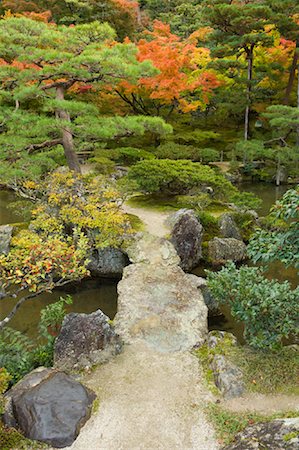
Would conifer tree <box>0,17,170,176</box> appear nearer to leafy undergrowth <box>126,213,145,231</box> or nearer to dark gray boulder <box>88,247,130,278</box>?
leafy undergrowth <box>126,213,145,231</box>

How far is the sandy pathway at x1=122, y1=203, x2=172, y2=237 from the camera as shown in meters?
10.8

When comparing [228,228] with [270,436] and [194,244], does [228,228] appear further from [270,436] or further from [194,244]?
[270,436]

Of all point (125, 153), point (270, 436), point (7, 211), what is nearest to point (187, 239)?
point (270, 436)

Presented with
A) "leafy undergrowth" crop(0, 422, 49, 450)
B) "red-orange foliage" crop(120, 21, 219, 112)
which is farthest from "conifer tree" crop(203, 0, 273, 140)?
"leafy undergrowth" crop(0, 422, 49, 450)

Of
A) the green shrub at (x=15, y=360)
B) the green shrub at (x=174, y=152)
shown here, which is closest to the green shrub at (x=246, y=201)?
the green shrub at (x=174, y=152)

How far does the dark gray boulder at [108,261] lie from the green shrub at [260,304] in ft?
14.6

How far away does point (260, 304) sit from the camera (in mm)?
5461

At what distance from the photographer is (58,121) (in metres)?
10.1

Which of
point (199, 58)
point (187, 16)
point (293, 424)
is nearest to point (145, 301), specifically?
point (293, 424)

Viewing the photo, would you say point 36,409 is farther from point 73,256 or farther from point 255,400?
point 255,400

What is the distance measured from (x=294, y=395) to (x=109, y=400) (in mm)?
2570

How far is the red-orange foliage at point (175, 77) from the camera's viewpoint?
1684 cm

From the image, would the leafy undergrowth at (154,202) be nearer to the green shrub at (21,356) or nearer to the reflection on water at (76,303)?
the reflection on water at (76,303)

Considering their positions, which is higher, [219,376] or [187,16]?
[187,16]
